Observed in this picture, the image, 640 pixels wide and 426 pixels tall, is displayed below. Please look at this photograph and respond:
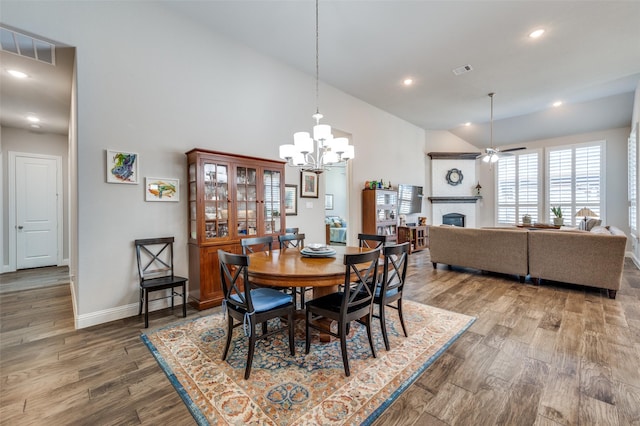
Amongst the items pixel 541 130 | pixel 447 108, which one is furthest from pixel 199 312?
pixel 541 130

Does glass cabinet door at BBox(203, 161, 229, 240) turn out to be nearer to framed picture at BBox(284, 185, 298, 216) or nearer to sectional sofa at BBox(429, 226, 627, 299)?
framed picture at BBox(284, 185, 298, 216)

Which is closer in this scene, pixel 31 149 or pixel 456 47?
pixel 456 47

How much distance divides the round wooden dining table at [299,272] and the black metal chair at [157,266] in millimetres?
1127

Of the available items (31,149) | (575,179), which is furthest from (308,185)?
(575,179)

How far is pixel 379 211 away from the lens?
633cm

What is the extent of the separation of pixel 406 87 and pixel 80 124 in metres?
5.37

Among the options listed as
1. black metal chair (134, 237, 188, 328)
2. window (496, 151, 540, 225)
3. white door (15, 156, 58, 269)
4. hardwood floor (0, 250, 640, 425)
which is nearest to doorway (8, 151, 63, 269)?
white door (15, 156, 58, 269)

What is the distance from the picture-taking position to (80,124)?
2.85 metres

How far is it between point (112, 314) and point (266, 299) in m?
2.06

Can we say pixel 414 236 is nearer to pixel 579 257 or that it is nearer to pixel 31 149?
pixel 579 257

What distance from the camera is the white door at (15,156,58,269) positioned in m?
5.45

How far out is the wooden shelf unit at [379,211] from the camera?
20.3 feet

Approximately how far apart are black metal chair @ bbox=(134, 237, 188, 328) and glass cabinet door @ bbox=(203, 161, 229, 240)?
1.68 feet

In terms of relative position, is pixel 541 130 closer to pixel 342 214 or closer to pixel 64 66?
pixel 342 214
